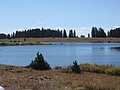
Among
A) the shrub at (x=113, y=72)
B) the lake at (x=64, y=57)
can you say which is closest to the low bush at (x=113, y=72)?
the shrub at (x=113, y=72)

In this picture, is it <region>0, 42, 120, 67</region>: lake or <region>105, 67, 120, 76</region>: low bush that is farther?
<region>0, 42, 120, 67</region>: lake

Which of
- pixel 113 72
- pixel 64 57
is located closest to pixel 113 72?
pixel 113 72

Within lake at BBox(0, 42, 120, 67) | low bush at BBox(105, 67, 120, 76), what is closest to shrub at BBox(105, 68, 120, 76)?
low bush at BBox(105, 67, 120, 76)

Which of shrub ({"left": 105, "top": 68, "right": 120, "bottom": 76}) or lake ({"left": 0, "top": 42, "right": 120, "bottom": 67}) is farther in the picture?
lake ({"left": 0, "top": 42, "right": 120, "bottom": 67})

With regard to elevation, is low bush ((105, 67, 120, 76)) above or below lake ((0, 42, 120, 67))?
above

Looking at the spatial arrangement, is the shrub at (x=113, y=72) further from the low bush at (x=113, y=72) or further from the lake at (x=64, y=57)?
the lake at (x=64, y=57)

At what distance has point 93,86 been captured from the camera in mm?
13648

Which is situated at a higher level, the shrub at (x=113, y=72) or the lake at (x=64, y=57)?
the shrub at (x=113, y=72)

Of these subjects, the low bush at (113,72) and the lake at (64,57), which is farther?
the lake at (64,57)

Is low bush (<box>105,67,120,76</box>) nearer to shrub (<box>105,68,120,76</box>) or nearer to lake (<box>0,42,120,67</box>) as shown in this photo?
shrub (<box>105,68,120,76</box>)

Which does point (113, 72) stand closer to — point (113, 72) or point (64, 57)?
point (113, 72)

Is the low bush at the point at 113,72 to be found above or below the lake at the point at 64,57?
above

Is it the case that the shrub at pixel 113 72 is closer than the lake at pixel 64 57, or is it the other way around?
the shrub at pixel 113 72

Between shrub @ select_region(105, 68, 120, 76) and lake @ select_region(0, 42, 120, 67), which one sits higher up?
shrub @ select_region(105, 68, 120, 76)
